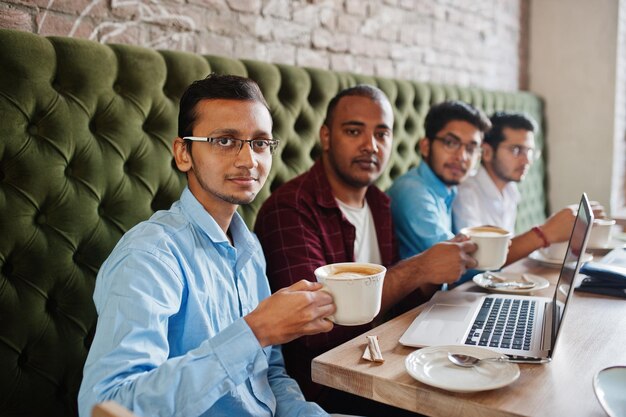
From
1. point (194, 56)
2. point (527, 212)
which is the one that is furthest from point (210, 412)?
point (527, 212)

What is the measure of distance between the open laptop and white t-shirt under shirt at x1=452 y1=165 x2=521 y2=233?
2.75ft

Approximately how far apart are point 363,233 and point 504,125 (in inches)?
45.5

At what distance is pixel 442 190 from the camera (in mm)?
2037

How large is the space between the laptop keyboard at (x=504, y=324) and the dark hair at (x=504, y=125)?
1327 mm

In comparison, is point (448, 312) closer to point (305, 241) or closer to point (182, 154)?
point (305, 241)

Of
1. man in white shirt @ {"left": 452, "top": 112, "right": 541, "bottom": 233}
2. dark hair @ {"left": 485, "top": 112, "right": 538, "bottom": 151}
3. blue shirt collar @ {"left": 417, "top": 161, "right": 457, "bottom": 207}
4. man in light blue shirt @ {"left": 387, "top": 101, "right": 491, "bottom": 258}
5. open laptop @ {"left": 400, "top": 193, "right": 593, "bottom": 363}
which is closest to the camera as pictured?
open laptop @ {"left": 400, "top": 193, "right": 593, "bottom": 363}

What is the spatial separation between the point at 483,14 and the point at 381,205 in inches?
97.8

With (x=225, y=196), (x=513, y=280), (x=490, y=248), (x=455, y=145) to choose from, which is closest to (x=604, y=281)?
(x=513, y=280)

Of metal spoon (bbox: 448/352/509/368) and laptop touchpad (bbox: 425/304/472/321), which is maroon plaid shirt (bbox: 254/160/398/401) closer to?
laptop touchpad (bbox: 425/304/472/321)

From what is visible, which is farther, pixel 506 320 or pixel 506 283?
pixel 506 283

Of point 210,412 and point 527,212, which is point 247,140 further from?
point 527,212

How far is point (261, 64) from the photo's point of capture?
190cm

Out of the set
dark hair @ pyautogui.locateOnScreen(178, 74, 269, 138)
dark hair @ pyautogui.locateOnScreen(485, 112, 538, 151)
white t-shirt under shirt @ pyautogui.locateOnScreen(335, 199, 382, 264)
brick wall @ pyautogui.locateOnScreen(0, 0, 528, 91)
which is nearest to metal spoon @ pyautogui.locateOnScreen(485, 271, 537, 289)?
white t-shirt under shirt @ pyautogui.locateOnScreen(335, 199, 382, 264)

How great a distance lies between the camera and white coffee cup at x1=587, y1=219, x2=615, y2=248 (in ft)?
6.07
